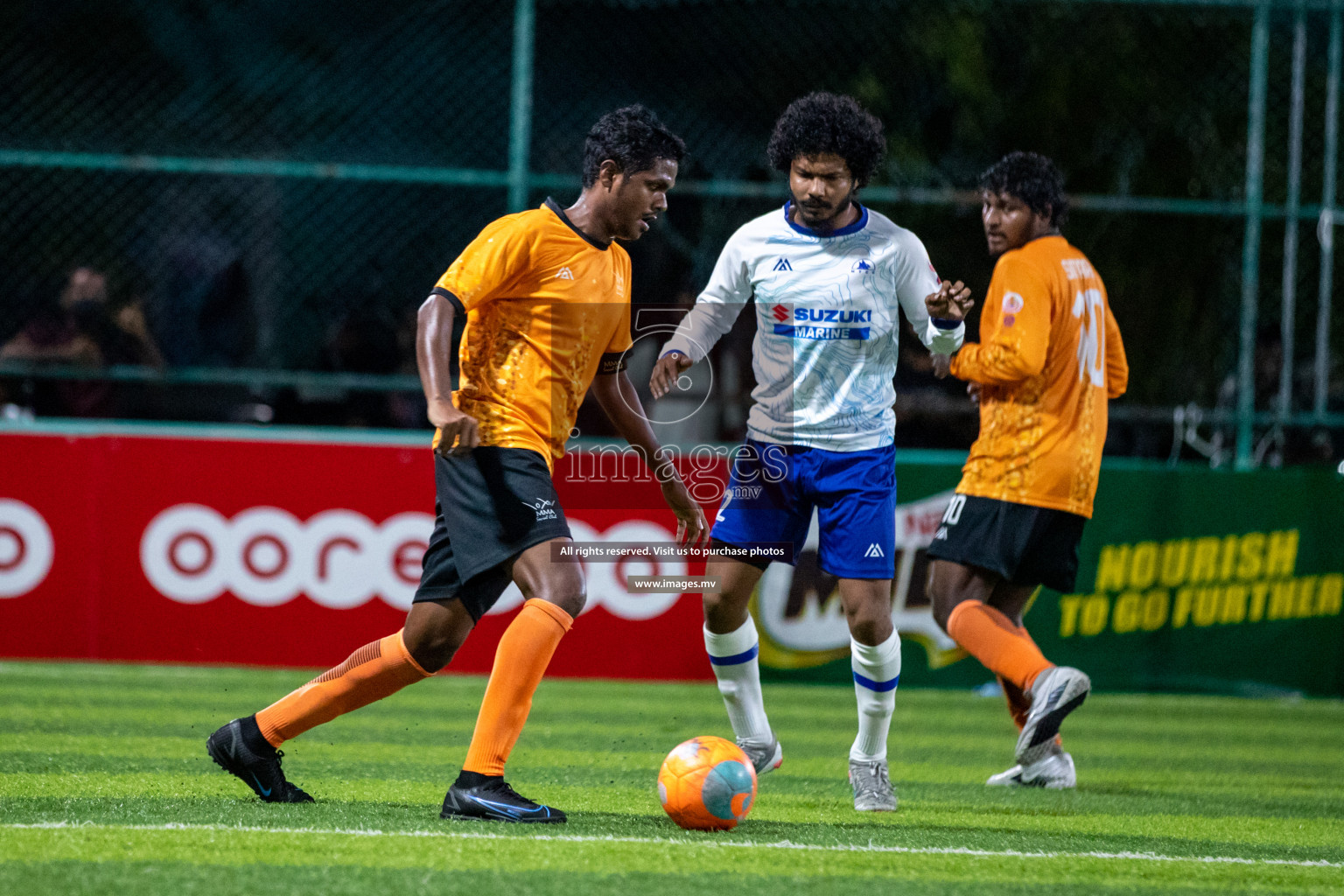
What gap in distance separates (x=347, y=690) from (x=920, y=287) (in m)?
2.28

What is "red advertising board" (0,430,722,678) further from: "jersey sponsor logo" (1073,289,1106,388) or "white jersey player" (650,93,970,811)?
"white jersey player" (650,93,970,811)

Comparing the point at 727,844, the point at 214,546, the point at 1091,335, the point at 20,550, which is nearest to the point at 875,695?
the point at 727,844

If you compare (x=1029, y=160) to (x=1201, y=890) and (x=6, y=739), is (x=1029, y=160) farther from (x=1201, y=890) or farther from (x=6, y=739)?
(x=6, y=739)

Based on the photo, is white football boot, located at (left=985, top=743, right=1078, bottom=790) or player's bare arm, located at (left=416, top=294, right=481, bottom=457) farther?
white football boot, located at (left=985, top=743, right=1078, bottom=790)

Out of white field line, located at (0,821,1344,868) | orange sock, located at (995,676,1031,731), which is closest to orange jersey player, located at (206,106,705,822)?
white field line, located at (0,821,1344,868)

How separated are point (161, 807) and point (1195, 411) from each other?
288 inches

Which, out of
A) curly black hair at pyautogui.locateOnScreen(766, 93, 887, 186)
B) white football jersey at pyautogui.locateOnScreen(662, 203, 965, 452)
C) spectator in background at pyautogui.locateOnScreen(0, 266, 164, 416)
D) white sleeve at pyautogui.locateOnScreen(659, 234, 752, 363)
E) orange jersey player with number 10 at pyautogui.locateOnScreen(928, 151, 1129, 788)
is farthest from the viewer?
spectator in background at pyautogui.locateOnScreen(0, 266, 164, 416)

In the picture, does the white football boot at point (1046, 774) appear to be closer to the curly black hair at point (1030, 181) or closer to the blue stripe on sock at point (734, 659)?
the blue stripe on sock at point (734, 659)

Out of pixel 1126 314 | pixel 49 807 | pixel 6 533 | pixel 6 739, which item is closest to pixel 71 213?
pixel 6 533

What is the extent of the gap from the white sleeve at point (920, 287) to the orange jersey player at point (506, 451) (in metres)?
0.90

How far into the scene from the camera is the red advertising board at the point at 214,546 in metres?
9.09

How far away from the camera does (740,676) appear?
562cm

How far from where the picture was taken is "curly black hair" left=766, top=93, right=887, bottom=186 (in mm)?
5262

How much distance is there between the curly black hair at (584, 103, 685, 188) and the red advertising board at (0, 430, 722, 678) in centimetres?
425
